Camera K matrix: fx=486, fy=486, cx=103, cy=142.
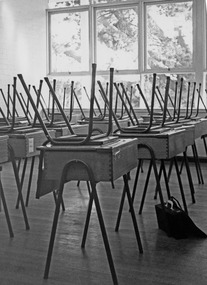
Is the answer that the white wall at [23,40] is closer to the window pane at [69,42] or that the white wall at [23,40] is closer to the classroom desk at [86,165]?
the window pane at [69,42]

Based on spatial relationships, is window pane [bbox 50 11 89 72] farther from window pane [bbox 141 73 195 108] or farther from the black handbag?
the black handbag

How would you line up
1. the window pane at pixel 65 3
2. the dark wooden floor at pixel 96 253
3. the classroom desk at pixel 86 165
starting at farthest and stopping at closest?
the window pane at pixel 65 3 < the dark wooden floor at pixel 96 253 < the classroom desk at pixel 86 165

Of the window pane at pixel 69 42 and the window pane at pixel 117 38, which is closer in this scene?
the window pane at pixel 117 38

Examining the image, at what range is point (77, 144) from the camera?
95.6 inches

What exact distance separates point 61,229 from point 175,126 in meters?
1.39

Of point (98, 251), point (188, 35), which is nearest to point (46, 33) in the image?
point (188, 35)

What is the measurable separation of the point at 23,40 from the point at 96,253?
591 centimetres

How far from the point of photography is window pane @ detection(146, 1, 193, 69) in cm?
761

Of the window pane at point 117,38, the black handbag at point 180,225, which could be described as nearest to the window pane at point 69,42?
the window pane at point 117,38

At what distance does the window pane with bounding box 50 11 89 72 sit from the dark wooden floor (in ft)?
15.3

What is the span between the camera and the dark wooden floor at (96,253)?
251 centimetres

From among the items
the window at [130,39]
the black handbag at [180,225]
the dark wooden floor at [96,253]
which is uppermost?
the window at [130,39]

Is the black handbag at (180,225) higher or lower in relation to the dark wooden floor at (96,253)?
higher

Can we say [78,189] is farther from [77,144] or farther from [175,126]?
[77,144]
